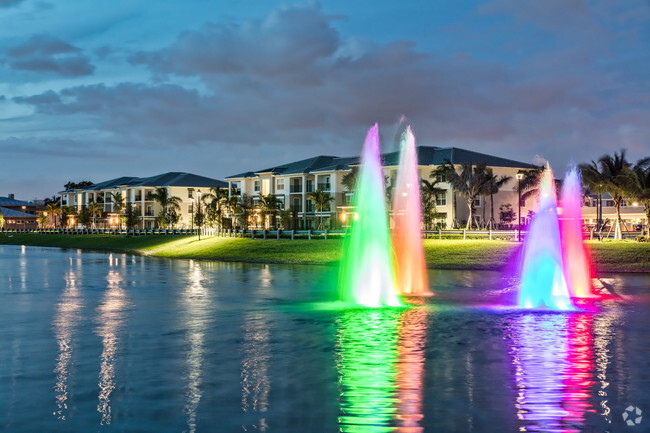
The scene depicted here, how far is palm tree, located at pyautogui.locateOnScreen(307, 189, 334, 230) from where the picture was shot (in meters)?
98.1

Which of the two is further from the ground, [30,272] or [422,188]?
[422,188]

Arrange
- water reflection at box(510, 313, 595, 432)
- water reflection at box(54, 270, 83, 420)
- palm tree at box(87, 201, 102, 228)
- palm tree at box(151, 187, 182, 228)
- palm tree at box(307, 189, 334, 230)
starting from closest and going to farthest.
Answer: water reflection at box(510, 313, 595, 432)
water reflection at box(54, 270, 83, 420)
palm tree at box(307, 189, 334, 230)
palm tree at box(151, 187, 182, 228)
palm tree at box(87, 201, 102, 228)

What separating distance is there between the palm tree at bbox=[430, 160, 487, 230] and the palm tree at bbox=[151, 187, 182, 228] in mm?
66296

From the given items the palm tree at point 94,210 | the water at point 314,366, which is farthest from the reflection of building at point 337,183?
the water at point 314,366

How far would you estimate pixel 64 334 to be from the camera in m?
18.6

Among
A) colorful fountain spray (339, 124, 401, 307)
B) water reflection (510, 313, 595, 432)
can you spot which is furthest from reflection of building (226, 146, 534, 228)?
water reflection (510, 313, 595, 432)

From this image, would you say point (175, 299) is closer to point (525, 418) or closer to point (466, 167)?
point (525, 418)

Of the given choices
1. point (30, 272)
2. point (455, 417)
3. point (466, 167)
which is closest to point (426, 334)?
point (455, 417)

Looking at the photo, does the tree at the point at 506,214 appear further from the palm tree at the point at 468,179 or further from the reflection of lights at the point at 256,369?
the reflection of lights at the point at 256,369

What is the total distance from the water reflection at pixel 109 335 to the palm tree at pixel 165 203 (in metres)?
99.1

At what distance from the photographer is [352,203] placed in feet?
319

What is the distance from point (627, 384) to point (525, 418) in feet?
10.9

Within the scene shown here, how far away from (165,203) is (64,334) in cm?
11785

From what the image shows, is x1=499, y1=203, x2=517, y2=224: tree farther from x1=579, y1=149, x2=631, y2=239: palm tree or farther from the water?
the water
